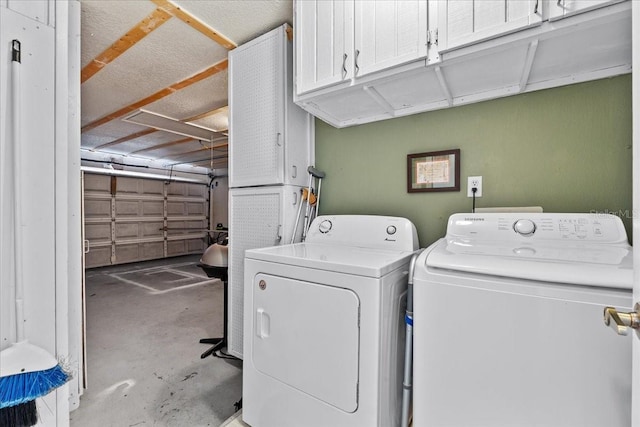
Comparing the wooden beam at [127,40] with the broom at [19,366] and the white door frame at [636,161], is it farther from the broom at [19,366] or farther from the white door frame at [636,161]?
the white door frame at [636,161]

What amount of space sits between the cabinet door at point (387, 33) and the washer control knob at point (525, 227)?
0.88m

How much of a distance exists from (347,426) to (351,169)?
1529mm

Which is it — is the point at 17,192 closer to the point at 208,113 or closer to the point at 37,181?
the point at 37,181

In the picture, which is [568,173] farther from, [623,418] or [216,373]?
[216,373]

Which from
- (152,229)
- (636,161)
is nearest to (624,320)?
(636,161)

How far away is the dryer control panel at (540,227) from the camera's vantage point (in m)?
1.21

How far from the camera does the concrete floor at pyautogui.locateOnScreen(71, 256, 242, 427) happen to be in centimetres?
171

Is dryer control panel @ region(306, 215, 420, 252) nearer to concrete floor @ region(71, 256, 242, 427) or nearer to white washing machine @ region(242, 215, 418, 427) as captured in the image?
white washing machine @ region(242, 215, 418, 427)

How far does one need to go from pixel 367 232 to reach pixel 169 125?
3.86m

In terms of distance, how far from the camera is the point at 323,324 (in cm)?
125

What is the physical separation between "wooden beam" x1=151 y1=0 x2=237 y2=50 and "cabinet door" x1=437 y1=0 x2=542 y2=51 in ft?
5.27

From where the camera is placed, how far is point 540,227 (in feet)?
4.25

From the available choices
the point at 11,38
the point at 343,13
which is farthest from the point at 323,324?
the point at 11,38

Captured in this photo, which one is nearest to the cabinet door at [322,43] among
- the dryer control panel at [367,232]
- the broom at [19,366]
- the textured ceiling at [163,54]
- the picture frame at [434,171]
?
the textured ceiling at [163,54]
